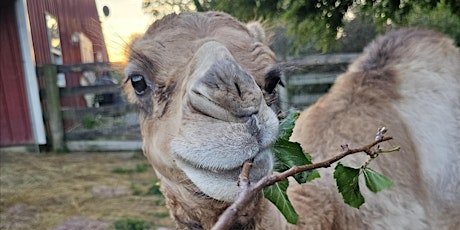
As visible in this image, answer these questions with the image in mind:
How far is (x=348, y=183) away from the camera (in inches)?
68.9

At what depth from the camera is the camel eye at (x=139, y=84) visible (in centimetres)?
216

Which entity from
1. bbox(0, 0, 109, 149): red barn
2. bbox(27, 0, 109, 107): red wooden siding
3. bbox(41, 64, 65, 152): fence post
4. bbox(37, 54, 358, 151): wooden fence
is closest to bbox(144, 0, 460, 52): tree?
bbox(37, 54, 358, 151): wooden fence

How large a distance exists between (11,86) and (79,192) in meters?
3.81

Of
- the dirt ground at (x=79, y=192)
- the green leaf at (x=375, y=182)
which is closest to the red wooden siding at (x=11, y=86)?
the dirt ground at (x=79, y=192)

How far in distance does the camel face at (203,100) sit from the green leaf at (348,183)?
0.28 m

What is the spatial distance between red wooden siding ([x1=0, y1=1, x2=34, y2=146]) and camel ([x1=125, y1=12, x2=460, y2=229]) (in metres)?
7.01

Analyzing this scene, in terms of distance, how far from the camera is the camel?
157 cm

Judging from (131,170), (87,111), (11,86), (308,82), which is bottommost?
(131,170)

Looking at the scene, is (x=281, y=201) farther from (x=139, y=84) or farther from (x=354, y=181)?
(x=139, y=84)

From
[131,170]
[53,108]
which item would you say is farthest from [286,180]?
[53,108]

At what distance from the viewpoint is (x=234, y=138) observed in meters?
1.50

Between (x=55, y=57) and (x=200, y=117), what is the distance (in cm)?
1074

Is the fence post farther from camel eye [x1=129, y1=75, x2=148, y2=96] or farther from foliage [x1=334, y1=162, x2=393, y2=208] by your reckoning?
foliage [x1=334, y1=162, x2=393, y2=208]

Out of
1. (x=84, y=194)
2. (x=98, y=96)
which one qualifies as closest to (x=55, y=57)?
(x=98, y=96)
